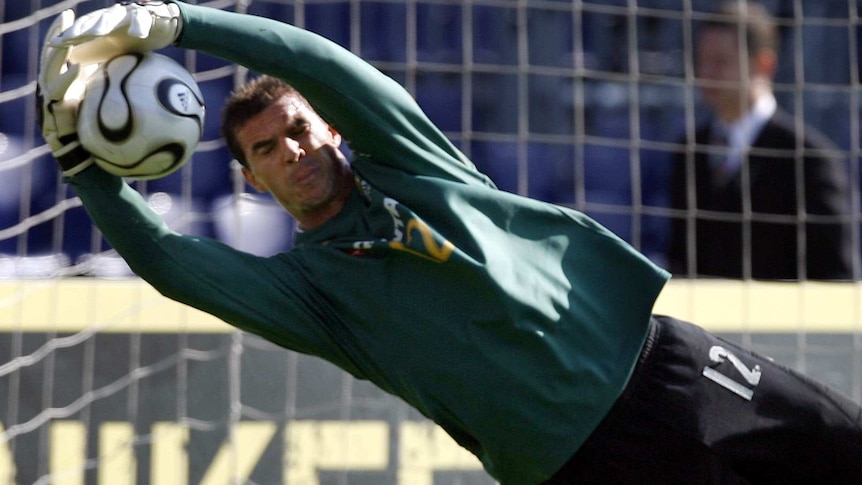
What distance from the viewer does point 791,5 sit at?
233 inches

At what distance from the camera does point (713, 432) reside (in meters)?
3.17

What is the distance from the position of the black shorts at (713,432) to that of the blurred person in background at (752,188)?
7.20 feet

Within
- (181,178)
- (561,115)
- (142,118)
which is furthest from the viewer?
(561,115)

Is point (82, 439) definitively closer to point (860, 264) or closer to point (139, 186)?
point (139, 186)

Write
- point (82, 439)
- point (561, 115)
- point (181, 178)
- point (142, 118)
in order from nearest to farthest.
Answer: point (142, 118) < point (82, 439) < point (181, 178) < point (561, 115)

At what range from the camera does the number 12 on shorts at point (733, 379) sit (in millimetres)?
3223

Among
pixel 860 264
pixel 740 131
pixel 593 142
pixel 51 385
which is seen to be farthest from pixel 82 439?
pixel 860 264

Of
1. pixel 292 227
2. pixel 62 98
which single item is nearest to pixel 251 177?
pixel 62 98

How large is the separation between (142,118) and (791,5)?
3.77 metres

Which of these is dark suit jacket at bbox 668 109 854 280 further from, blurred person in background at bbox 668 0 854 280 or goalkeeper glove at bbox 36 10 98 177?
goalkeeper glove at bbox 36 10 98 177

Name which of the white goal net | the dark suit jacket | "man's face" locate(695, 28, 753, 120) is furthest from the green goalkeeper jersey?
"man's face" locate(695, 28, 753, 120)

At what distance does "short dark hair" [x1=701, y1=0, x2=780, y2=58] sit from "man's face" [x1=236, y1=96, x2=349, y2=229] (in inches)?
105

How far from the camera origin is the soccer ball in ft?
9.61

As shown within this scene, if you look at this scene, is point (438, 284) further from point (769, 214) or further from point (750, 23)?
point (750, 23)
